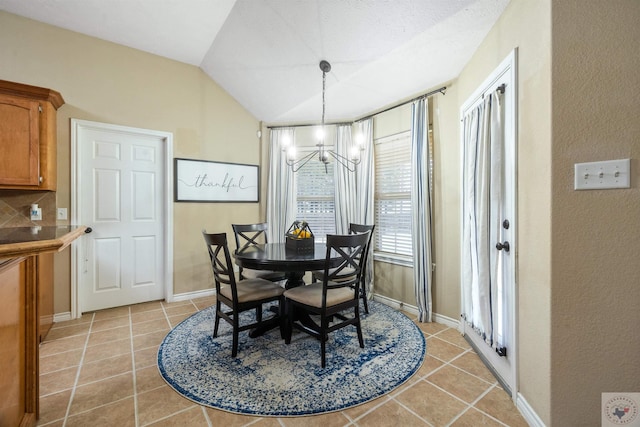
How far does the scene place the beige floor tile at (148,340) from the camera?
2316mm

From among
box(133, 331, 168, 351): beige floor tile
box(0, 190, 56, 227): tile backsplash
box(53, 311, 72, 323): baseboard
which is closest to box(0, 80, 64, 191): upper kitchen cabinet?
box(0, 190, 56, 227): tile backsplash

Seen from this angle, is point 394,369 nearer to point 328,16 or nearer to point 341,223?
point 341,223

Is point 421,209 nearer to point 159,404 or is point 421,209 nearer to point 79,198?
point 159,404

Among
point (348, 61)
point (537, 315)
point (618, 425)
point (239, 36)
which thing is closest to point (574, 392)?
point (618, 425)

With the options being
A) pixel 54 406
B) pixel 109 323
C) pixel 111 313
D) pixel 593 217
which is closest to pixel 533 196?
pixel 593 217

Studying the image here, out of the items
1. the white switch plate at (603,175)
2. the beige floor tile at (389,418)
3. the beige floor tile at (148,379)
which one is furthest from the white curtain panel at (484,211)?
the beige floor tile at (148,379)

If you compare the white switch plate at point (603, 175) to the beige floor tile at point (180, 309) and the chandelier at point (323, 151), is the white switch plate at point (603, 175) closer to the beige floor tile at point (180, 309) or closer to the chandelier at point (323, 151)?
the chandelier at point (323, 151)

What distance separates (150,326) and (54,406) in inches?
44.2

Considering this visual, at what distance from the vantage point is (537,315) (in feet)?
4.75

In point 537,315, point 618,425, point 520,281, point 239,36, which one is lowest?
point 618,425

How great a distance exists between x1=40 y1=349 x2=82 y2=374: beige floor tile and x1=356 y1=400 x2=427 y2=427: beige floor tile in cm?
216

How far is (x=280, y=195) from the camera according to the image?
3.96 m

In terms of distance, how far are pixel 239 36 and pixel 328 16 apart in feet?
3.63

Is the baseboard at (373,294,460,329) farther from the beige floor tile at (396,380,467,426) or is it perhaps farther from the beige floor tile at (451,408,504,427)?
the beige floor tile at (451,408,504,427)
